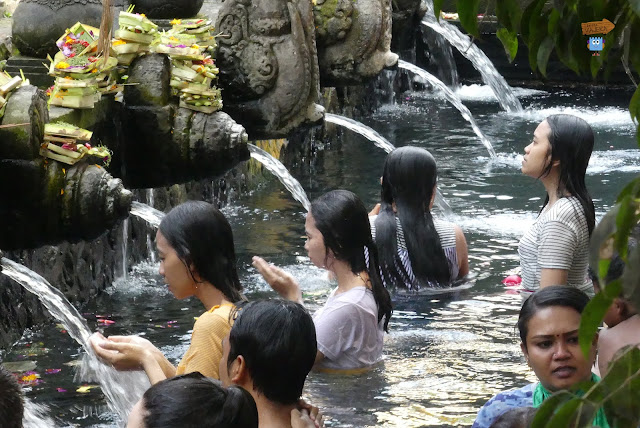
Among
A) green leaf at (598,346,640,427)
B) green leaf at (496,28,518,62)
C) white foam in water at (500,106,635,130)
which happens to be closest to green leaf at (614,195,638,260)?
green leaf at (598,346,640,427)

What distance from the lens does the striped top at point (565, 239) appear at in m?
5.63

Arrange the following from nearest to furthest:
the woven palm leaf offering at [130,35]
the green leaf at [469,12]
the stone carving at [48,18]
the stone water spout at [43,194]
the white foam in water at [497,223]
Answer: the green leaf at [469,12] → the stone water spout at [43,194] → the woven palm leaf offering at [130,35] → the stone carving at [48,18] → the white foam in water at [497,223]

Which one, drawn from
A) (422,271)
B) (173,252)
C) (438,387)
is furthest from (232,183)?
(173,252)

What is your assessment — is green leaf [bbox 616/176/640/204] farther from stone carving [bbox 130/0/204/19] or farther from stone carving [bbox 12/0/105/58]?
stone carving [bbox 130/0/204/19]

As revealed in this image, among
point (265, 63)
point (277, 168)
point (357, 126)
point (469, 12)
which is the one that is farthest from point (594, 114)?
point (469, 12)

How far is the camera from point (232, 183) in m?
11.7

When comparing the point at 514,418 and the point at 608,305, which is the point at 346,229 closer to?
the point at 514,418

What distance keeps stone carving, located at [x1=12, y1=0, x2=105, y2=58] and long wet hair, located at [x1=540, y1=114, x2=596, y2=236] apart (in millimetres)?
3642

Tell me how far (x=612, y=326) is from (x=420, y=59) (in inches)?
628

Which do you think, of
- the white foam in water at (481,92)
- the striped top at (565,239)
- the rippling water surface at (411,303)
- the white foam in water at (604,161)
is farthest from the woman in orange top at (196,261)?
the white foam in water at (481,92)

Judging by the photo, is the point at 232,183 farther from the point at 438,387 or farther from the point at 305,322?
the point at 305,322

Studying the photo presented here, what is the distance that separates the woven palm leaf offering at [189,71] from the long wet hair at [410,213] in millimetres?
1696

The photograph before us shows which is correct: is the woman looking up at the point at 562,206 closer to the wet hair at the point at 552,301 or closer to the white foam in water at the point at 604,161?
the wet hair at the point at 552,301

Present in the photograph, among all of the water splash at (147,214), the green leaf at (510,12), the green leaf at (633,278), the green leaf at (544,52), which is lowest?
the water splash at (147,214)
